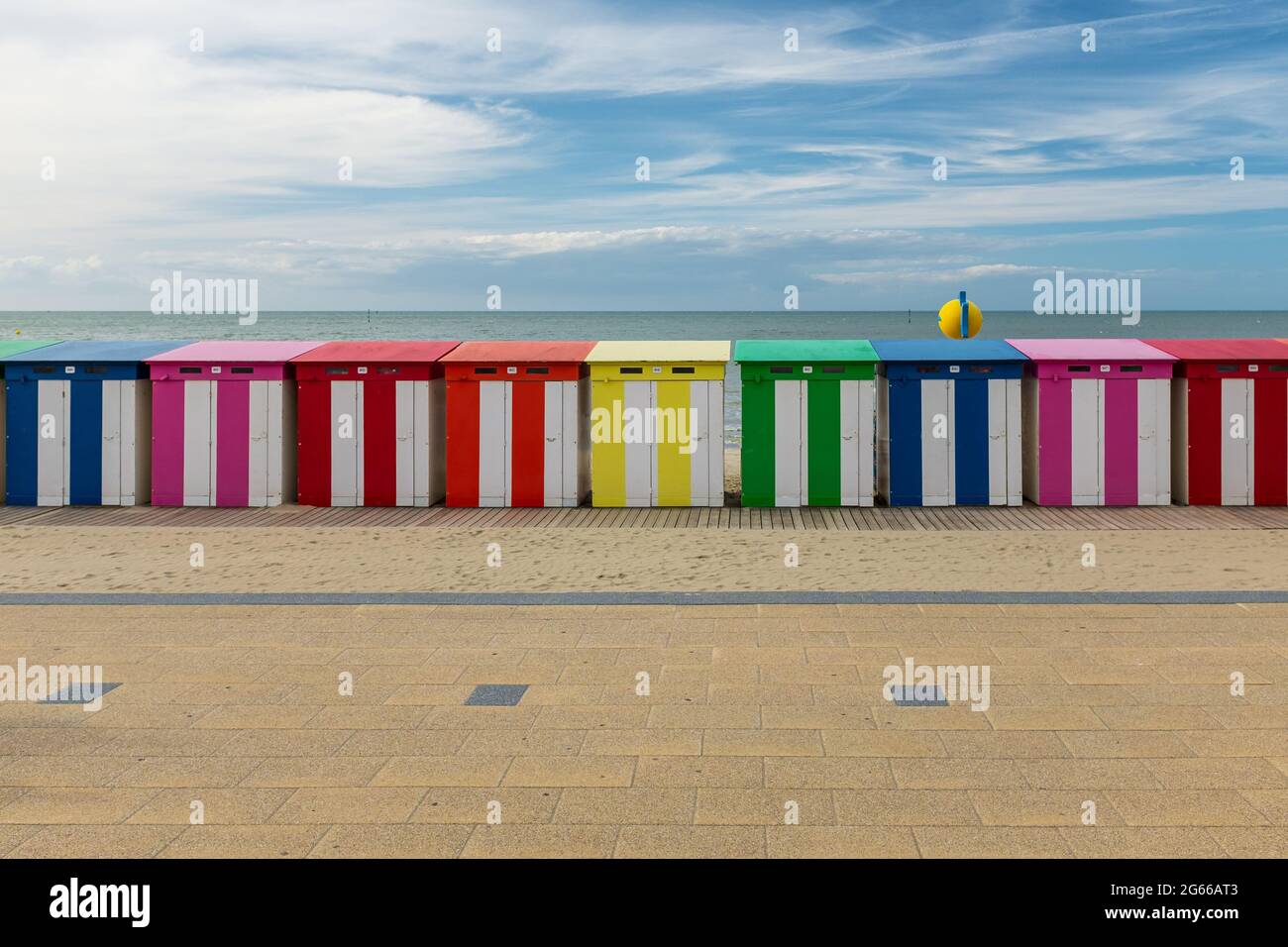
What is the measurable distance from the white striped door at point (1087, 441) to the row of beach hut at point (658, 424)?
0.02 meters

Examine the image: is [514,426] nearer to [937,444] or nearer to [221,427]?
[221,427]

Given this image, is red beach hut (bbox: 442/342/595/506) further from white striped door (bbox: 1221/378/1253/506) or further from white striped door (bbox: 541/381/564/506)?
white striped door (bbox: 1221/378/1253/506)

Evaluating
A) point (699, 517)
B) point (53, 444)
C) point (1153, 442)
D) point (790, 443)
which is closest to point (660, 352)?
point (790, 443)

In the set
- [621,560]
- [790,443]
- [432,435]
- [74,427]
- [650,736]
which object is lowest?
[650,736]

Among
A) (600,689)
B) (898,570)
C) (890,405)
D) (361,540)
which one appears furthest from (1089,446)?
(600,689)

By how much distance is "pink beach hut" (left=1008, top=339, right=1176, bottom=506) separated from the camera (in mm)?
12781

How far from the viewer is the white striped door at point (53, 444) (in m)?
13.2

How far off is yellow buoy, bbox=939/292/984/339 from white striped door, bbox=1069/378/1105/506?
299cm

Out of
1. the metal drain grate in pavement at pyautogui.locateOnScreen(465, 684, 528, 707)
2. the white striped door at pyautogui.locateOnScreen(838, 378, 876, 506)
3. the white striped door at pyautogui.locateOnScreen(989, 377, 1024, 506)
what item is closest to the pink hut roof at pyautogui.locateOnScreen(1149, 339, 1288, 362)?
the white striped door at pyautogui.locateOnScreen(989, 377, 1024, 506)

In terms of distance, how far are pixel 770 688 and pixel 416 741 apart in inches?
73.8

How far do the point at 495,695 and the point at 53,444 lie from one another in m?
9.00

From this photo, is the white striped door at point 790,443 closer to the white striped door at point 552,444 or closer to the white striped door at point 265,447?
the white striped door at point 552,444

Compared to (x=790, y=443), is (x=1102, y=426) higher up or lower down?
higher up

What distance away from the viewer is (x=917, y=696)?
6.20 metres
